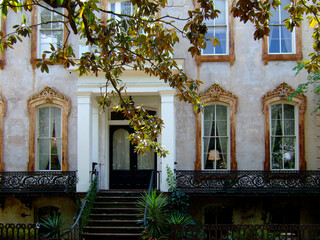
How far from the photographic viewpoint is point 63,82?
14.8 m

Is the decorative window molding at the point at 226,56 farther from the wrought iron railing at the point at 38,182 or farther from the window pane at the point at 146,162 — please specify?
the wrought iron railing at the point at 38,182

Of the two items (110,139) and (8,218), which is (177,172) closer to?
(110,139)

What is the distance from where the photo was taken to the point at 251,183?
44.2 ft

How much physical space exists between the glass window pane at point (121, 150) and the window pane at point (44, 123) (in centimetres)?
262

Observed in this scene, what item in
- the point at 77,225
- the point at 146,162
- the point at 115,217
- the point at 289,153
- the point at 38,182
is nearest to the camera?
the point at 77,225

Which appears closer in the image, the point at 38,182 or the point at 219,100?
the point at 38,182

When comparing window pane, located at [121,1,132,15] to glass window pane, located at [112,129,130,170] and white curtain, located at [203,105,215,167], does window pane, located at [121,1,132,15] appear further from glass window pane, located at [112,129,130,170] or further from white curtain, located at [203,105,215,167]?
white curtain, located at [203,105,215,167]

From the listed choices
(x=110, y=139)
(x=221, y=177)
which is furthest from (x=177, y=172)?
(x=110, y=139)

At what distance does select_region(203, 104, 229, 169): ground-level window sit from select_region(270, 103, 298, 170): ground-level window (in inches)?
66.2

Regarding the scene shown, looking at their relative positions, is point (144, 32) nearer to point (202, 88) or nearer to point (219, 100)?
point (202, 88)

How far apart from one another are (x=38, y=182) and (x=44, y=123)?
2433 millimetres

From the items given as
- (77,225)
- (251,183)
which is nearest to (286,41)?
(251,183)

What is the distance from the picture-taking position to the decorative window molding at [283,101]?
14172mm

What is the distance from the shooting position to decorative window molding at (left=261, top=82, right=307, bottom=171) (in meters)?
14.2
